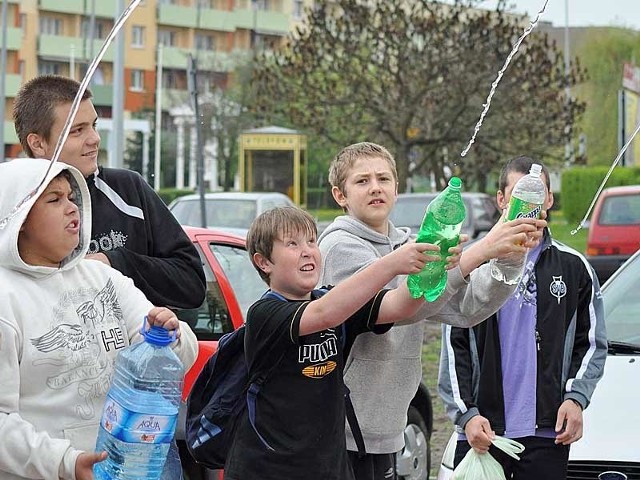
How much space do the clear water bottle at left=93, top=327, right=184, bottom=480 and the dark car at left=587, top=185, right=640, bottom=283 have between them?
15.0 m

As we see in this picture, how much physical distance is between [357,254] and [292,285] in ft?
1.75

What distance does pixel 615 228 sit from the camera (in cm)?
1812

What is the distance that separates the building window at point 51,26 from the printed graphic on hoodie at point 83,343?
5924cm

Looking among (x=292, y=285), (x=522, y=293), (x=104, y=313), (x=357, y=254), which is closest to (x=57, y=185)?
(x=104, y=313)

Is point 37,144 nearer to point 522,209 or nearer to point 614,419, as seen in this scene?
point 522,209

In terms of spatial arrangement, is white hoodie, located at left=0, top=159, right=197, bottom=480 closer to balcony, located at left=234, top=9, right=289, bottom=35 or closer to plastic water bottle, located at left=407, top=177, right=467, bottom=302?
plastic water bottle, located at left=407, top=177, right=467, bottom=302

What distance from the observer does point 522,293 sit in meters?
4.52

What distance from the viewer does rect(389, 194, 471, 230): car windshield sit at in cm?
1961

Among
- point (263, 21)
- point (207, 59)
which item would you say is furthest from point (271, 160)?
point (263, 21)

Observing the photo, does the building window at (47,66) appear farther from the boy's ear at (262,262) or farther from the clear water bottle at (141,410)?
the clear water bottle at (141,410)

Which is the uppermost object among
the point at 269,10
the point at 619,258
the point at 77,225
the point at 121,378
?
the point at 269,10

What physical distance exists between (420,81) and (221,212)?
12.9 m

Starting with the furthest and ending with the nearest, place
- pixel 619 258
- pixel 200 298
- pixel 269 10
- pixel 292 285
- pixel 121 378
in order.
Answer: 1. pixel 269 10
2. pixel 619 258
3. pixel 200 298
4. pixel 292 285
5. pixel 121 378

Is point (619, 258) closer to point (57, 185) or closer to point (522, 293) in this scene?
point (522, 293)
